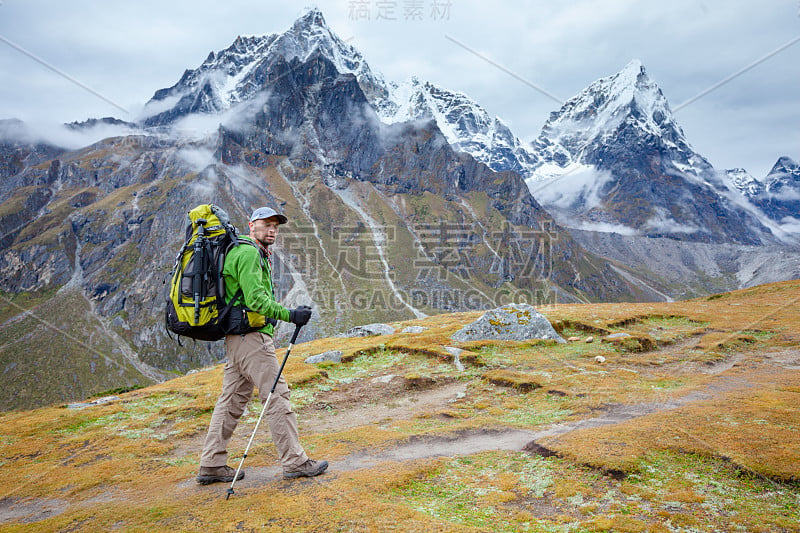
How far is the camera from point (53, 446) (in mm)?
12188

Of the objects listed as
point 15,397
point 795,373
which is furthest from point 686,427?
point 15,397

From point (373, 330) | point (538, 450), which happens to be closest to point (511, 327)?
point (373, 330)

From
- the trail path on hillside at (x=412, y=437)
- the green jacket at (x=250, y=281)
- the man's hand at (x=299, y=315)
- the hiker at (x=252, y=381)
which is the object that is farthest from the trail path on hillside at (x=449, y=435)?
the green jacket at (x=250, y=281)

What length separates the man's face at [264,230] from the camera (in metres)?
9.12

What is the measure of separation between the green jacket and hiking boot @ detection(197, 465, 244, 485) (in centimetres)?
312

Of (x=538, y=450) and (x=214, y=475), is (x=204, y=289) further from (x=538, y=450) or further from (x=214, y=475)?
(x=538, y=450)

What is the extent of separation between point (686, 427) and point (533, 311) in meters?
16.4

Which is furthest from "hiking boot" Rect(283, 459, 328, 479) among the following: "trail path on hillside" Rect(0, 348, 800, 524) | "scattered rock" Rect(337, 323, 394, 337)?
"scattered rock" Rect(337, 323, 394, 337)

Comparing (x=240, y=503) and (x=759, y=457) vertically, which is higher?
(x=759, y=457)

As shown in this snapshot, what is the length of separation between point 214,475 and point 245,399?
1.54 metres

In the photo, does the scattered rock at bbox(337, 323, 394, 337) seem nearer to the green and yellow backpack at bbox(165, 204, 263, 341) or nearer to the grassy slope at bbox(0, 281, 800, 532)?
the grassy slope at bbox(0, 281, 800, 532)

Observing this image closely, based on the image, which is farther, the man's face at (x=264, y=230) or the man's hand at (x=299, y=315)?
the man's face at (x=264, y=230)

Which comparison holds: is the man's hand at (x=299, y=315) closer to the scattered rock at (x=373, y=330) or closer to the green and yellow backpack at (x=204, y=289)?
the green and yellow backpack at (x=204, y=289)

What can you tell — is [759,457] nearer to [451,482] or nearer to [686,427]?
[686,427]
